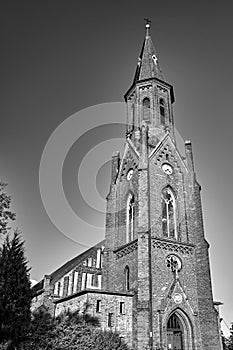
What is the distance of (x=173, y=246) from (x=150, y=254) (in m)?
2.79

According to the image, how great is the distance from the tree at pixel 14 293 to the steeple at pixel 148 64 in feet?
89.6

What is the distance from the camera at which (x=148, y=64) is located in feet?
142

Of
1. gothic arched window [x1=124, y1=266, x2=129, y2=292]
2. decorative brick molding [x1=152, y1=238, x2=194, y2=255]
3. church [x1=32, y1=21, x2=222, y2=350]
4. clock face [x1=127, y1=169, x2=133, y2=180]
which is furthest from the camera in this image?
clock face [x1=127, y1=169, x2=133, y2=180]

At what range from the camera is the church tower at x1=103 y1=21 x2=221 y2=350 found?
1088 inches

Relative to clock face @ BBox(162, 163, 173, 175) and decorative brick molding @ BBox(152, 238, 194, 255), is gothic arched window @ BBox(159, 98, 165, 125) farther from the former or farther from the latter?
decorative brick molding @ BBox(152, 238, 194, 255)

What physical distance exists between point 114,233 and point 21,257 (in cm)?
1494

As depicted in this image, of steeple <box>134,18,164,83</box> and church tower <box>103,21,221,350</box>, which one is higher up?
steeple <box>134,18,164,83</box>

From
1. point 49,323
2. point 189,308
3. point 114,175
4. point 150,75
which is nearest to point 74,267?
point 114,175

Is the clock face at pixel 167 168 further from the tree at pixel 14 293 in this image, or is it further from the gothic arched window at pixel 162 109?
the tree at pixel 14 293

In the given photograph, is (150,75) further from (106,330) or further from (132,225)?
(106,330)

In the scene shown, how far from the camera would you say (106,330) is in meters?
26.0

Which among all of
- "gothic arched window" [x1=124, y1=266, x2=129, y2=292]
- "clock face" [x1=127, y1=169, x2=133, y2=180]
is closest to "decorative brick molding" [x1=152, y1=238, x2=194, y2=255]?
"gothic arched window" [x1=124, y1=266, x2=129, y2=292]

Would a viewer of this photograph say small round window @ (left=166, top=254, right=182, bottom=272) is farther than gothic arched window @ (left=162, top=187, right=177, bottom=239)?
No

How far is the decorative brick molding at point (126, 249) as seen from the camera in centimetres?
3042
